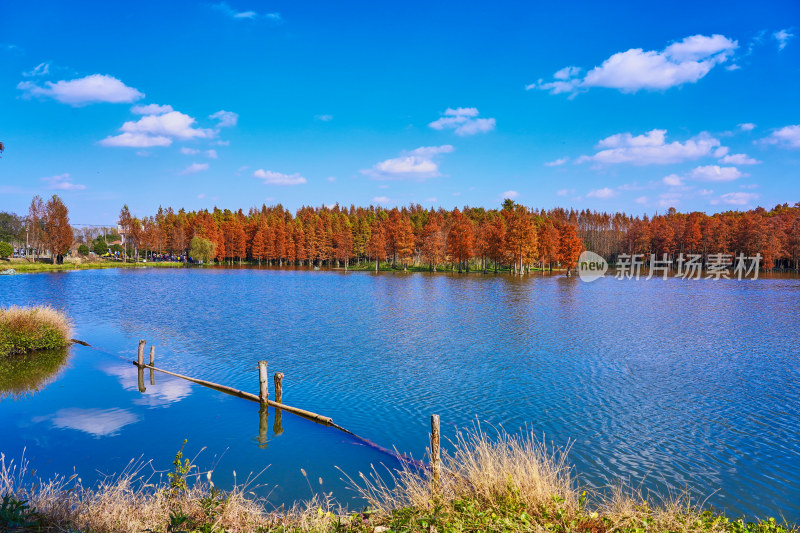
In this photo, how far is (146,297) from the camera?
50.1 metres

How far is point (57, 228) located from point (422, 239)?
79.1 m

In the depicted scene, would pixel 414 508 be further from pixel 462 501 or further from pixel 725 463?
pixel 725 463

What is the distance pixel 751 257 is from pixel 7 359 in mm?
135605

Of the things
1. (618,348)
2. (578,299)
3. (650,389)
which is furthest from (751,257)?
(650,389)

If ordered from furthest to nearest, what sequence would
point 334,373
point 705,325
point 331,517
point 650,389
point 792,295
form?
point 792,295 → point 705,325 → point 334,373 → point 650,389 → point 331,517

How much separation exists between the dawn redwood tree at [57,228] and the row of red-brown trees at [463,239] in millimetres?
24735

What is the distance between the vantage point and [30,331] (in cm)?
2545

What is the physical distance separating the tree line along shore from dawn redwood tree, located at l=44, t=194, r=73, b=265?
0.68 feet

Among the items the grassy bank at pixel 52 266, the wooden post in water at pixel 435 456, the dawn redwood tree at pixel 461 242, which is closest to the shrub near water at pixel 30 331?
the wooden post in water at pixel 435 456

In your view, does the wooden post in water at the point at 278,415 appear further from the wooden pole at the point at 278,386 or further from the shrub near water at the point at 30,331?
the shrub near water at the point at 30,331

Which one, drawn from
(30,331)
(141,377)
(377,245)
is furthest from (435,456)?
(377,245)

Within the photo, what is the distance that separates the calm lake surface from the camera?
42.4ft

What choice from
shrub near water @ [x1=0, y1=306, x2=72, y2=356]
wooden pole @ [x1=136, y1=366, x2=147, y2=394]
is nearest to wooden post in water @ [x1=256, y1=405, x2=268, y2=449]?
wooden pole @ [x1=136, y1=366, x2=147, y2=394]

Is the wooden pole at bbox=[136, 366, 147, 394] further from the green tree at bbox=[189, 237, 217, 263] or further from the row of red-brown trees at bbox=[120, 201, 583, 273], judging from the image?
the green tree at bbox=[189, 237, 217, 263]
